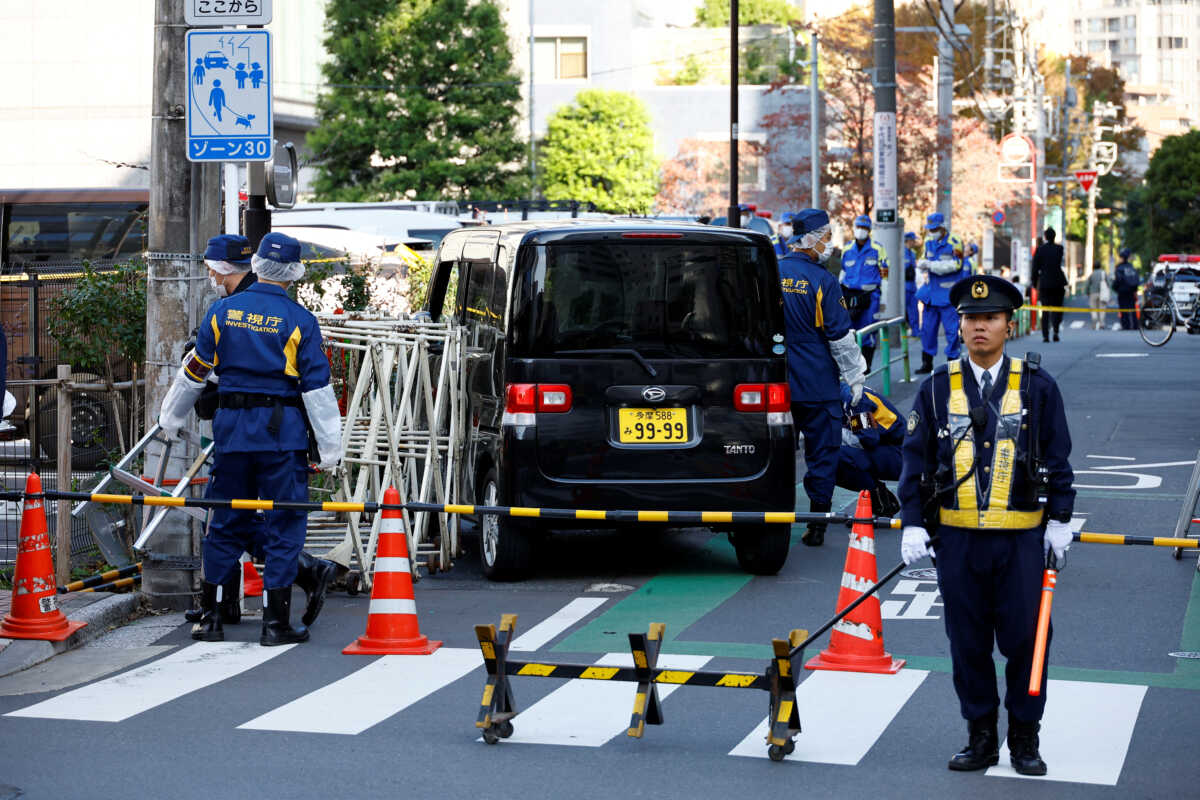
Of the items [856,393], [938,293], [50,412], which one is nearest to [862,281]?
[938,293]

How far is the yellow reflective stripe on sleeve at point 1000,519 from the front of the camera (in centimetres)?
614

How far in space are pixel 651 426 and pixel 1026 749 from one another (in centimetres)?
405

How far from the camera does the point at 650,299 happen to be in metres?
10.0

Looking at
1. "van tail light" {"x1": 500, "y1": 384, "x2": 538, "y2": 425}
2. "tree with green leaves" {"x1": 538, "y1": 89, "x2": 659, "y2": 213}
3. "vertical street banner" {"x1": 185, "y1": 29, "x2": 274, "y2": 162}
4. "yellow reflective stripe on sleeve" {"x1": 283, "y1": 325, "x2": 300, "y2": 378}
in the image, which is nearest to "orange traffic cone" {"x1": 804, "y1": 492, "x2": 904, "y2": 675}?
"van tail light" {"x1": 500, "y1": 384, "x2": 538, "y2": 425}

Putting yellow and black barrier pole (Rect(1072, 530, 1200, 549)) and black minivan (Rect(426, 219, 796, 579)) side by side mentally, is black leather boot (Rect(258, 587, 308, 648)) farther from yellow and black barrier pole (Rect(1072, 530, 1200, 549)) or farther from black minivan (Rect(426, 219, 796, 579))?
yellow and black barrier pole (Rect(1072, 530, 1200, 549))

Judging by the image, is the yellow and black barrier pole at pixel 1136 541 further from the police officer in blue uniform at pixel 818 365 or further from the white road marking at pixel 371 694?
the police officer in blue uniform at pixel 818 365

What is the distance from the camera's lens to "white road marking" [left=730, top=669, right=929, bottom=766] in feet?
21.6

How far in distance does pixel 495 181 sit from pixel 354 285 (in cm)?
3480

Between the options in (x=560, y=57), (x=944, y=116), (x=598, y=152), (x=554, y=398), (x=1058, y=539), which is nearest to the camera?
(x=1058, y=539)

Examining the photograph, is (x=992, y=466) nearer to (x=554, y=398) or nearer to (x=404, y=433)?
(x=554, y=398)

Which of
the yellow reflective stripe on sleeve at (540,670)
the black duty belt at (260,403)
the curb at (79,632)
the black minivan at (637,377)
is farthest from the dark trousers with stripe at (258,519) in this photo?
the yellow reflective stripe on sleeve at (540,670)

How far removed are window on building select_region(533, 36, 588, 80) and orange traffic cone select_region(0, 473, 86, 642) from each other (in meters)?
59.6

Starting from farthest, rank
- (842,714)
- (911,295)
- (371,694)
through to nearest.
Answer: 1. (911,295)
2. (371,694)
3. (842,714)

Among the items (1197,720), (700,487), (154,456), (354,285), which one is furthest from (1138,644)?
(354,285)
